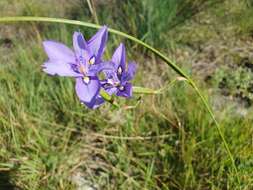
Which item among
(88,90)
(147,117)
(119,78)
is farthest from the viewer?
(147,117)

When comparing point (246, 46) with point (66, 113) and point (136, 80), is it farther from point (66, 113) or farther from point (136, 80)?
point (66, 113)

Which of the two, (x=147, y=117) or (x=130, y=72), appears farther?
(x=147, y=117)

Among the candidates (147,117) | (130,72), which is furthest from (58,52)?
(147,117)

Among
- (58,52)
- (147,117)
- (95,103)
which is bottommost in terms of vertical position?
(147,117)

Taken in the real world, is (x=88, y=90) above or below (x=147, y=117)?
above

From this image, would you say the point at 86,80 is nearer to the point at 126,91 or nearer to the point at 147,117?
the point at 126,91

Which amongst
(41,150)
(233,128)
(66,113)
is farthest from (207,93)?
(41,150)

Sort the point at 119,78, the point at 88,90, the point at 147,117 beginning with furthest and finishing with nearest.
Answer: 1. the point at 147,117
2. the point at 119,78
3. the point at 88,90

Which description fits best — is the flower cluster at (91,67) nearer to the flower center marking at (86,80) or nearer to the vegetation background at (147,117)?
the flower center marking at (86,80)
